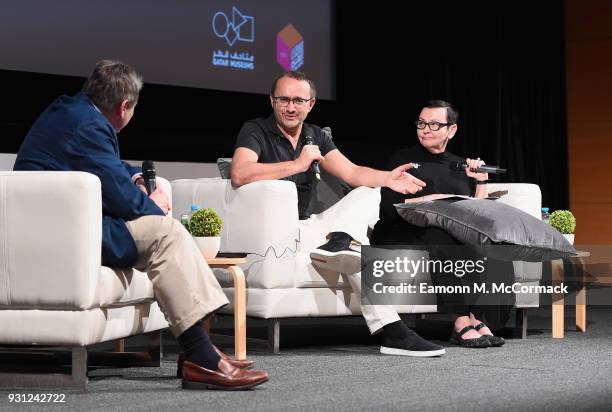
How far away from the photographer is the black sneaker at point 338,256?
368 cm

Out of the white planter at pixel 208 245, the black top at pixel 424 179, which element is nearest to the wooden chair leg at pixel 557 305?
the black top at pixel 424 179

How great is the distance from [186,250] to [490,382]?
36.5 inches

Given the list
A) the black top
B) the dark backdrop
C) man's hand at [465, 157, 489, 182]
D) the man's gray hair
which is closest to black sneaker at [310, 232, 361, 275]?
the black top

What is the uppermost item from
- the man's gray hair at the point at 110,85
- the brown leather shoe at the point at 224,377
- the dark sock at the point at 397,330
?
the man's gray hair at the point at 110,85

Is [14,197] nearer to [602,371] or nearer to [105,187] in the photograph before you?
[105,187]

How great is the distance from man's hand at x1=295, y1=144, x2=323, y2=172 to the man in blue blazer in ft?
3.48

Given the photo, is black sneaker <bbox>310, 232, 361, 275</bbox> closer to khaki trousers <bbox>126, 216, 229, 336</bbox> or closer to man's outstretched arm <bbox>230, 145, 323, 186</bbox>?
man's outstretched arm <bbox>230, 145, 323, 186</bbox>

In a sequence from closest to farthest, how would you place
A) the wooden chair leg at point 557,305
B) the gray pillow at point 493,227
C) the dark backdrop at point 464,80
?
1. the gray pillow at point 493,227
2. the wooden chair leg at point 557,305
3. the dark backdrop at point 464,80

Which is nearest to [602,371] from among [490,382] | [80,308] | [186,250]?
[490,382]

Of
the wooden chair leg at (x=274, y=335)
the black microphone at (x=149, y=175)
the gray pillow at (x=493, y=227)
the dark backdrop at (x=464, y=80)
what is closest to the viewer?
the black microphone at (x=149, y=175)

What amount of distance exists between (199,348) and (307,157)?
1264 millimetres

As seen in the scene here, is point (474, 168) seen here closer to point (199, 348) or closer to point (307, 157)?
point (307, 157)

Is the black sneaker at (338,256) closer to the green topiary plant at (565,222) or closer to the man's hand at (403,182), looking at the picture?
the man's hand at (403,182)

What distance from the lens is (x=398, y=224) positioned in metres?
3.88
